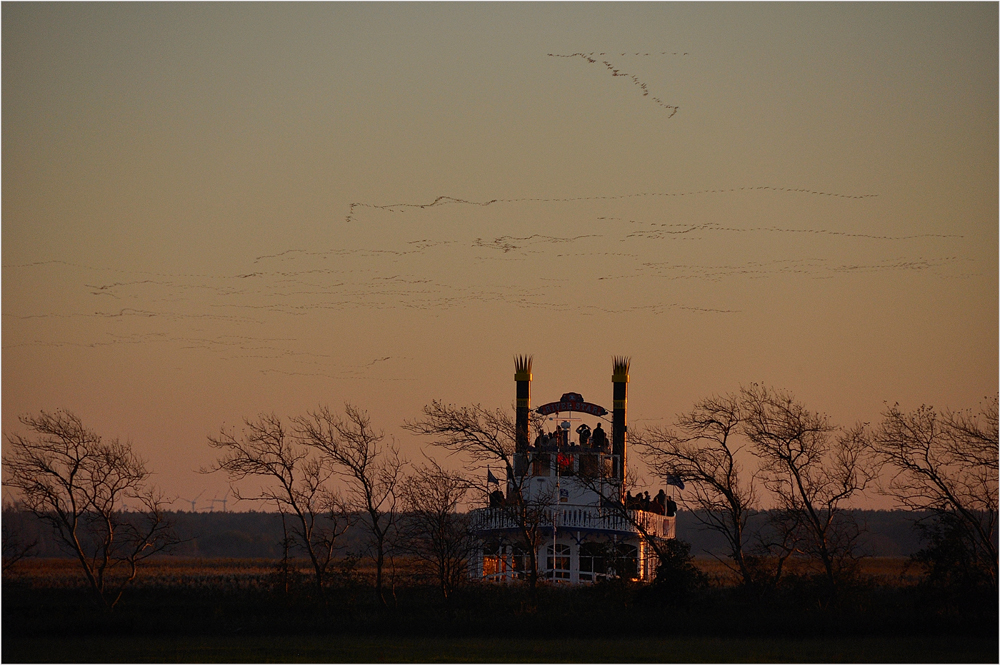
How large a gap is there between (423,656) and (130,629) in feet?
40.2

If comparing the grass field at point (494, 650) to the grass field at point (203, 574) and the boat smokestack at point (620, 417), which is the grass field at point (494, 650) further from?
the boat smokestack at point (620, 417)

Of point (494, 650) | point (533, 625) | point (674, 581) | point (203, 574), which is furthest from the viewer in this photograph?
point (203, 574)

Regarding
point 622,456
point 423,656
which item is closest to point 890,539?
point 622,456

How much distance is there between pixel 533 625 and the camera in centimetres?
3862

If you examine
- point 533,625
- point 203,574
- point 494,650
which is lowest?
point 203,574

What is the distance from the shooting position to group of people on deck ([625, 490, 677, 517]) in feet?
149

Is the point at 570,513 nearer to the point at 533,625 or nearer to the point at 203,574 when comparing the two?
the point at 533,625

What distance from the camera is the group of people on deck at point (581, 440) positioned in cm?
4953

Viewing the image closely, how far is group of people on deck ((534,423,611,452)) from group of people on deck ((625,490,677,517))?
2824mm

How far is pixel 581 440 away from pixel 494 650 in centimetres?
1695

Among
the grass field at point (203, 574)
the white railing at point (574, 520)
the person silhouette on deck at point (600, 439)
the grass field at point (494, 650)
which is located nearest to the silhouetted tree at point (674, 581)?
the grass field at point (494, 650)

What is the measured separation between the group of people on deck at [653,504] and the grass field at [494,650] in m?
9.40

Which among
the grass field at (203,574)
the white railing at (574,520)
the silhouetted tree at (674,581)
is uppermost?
the white railing at (574,520)

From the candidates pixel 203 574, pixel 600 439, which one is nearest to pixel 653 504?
pixel 600 439
